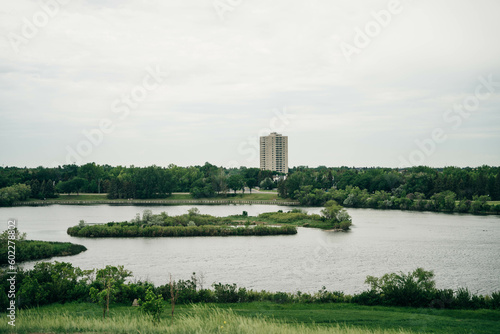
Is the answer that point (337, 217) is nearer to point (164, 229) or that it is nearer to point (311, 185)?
point (164, 229)

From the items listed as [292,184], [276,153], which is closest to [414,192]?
[292,184]

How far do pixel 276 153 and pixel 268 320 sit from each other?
18153cm

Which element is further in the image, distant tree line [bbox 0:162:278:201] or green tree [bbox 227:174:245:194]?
green tree [bbox 227:174:245:194]

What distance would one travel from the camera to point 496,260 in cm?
2923

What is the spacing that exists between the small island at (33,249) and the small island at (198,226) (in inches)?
246

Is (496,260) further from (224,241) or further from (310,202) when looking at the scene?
(310,202)

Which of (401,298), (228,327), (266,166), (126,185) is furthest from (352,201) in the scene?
(266,166)

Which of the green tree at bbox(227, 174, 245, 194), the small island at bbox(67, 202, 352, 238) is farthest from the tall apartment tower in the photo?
the small island at bbox(67, 202, 352, 238)

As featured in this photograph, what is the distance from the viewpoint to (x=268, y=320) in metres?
12.8

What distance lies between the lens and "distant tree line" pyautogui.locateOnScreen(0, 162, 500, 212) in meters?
69.3

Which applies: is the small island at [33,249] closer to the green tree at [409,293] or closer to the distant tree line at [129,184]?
the green tree at [409,293]

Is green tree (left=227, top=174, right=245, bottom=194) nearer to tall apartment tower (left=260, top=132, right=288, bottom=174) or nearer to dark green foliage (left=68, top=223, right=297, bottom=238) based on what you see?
dark green foliage (left=68, top=223, right=297, bottom=238)

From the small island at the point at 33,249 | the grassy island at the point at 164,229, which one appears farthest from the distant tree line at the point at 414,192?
the small island at the point at 33,249

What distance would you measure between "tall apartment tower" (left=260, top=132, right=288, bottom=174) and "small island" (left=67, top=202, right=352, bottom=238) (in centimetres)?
14366
